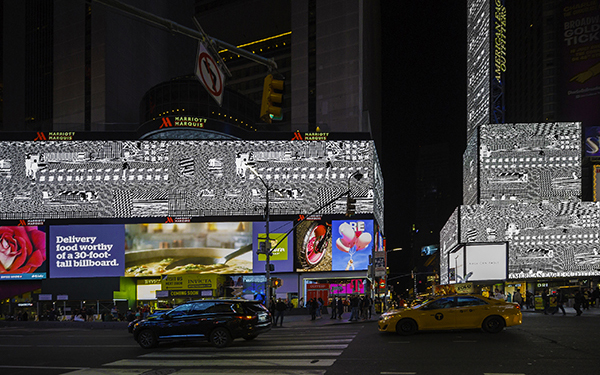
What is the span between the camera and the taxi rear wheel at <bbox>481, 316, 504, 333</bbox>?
18.5m

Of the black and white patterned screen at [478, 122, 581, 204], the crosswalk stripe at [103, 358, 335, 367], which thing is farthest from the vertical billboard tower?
the crosswalk stripe at [103, 358, 335, 367]

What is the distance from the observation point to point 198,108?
7362 centimetres

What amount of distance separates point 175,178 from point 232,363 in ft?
187

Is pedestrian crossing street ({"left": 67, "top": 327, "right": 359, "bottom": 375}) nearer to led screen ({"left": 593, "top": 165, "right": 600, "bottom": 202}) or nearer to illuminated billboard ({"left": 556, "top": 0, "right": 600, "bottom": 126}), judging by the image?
led screen ({"left": 593, "top": 165, "right": 600, "bottom": 202})

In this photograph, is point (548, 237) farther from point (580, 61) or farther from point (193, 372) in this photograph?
point (193, 372)

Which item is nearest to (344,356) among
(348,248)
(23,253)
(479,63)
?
(348,248)

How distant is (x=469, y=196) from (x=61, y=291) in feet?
249

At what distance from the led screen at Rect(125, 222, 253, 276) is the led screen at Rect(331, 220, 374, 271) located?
10382mm

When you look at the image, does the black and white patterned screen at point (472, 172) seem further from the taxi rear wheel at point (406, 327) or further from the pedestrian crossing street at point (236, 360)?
the pedestrian crossing street at point (236, 360)

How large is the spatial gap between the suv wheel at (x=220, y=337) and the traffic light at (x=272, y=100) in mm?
7722

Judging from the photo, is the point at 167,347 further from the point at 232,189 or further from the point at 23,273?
the point at 23,273

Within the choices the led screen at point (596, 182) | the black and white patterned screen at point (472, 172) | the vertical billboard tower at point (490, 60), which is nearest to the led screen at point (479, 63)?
the vertical billboard tower at point (490, 60)

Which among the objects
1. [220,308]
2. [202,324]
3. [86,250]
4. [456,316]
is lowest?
[86,250]

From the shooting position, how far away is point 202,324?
55.6ft
